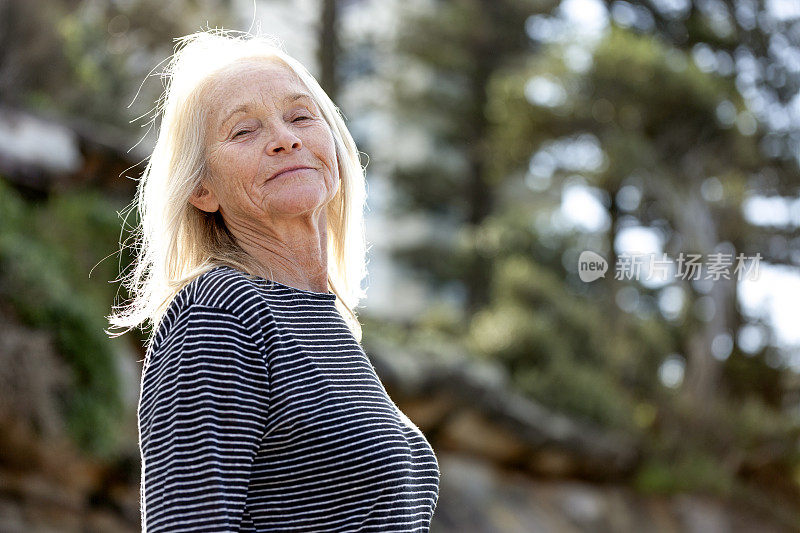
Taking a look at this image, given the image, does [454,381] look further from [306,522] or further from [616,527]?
[306,522]

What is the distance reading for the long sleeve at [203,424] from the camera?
99cm

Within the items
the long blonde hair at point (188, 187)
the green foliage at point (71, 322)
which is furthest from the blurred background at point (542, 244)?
the long blonde hair at point (188, 187)

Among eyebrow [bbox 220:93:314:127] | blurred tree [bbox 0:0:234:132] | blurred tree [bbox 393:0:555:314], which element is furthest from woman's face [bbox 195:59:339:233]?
blurred tree [bbox 393:0:555:314]

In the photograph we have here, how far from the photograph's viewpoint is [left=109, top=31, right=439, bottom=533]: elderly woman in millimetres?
1018

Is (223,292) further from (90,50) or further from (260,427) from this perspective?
(90,50)

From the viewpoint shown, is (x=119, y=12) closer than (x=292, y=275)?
No

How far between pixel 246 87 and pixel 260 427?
1.42ft

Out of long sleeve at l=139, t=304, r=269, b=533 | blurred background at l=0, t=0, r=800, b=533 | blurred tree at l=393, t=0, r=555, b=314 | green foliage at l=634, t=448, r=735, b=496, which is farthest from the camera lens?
blurred tree at l=393, t=0, r=555, b=314

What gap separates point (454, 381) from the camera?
Result: 832 cm

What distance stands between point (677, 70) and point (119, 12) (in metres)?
6.01

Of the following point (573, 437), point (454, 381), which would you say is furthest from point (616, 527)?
point (454, 381)

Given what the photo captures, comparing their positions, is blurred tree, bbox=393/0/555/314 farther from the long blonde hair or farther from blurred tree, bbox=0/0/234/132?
the long blonde hair

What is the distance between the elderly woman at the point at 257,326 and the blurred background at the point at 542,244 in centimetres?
432

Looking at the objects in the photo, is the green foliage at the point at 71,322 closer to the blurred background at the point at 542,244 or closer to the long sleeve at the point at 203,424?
the blurred background at the point at 542,244
